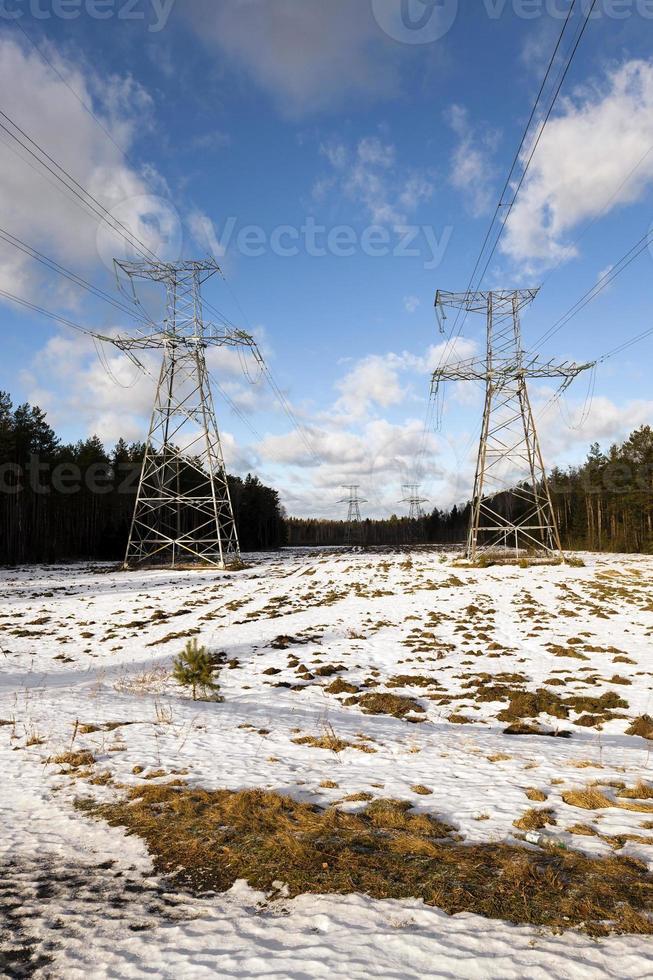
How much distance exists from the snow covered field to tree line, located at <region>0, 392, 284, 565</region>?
128 feet

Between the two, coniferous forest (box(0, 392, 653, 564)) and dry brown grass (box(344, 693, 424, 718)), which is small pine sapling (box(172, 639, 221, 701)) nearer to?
dry brown grass (box(344, 693, 424, 718))

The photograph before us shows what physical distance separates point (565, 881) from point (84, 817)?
451cm

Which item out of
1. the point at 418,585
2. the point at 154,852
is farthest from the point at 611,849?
the point at 418,585

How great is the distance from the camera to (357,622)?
57.1ft

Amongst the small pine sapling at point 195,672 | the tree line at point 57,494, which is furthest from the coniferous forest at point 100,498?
the small pine sapling at point 195,672

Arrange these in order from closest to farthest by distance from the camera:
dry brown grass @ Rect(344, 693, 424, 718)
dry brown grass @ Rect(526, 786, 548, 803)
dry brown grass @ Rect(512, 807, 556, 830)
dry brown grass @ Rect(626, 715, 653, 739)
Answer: dry brown grass @ Rect(512, 807, 556, 830), dry brown grass @ Rect(526, 786, 548, 803), dry brown grass @ Rect(626, 715, 653, 739), dry brown grass @ Rect(344, 693, 424, 718)

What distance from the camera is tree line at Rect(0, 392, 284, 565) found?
175ft

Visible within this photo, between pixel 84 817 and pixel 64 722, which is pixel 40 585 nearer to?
pixel 64 722

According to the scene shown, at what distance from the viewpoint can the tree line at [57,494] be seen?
53438 mm

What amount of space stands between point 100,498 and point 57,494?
939 centimetres

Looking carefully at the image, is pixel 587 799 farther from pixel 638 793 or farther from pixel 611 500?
pixel 611 500

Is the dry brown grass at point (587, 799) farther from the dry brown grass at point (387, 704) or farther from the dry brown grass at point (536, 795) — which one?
the dry brown grass at point (387, 704)

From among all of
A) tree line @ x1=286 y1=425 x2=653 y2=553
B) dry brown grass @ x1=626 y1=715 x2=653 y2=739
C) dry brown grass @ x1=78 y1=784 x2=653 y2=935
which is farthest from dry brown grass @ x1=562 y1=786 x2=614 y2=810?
tree line @ x1=286 y1=425 x2=653 y2=553

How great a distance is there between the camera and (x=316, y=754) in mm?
7227
